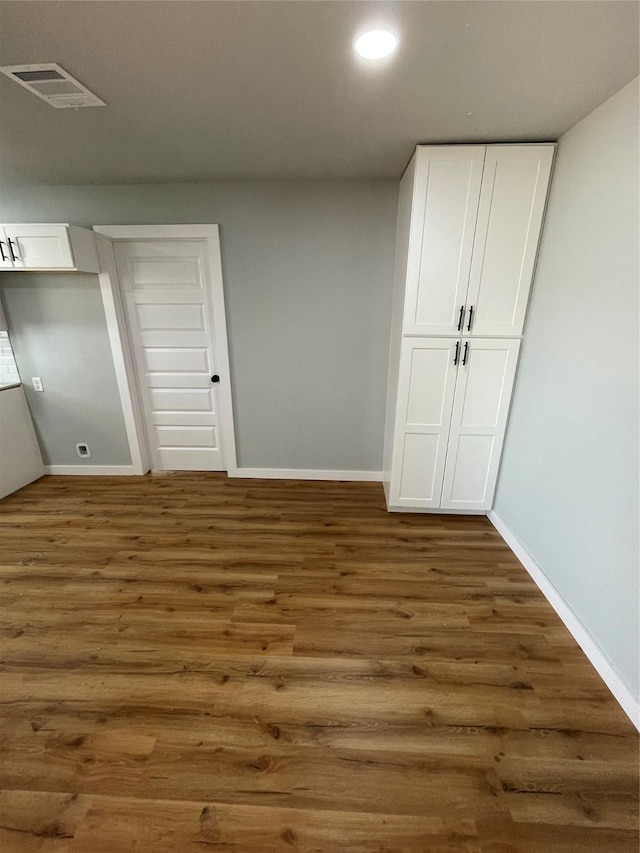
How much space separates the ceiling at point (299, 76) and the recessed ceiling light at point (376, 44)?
0.03 m

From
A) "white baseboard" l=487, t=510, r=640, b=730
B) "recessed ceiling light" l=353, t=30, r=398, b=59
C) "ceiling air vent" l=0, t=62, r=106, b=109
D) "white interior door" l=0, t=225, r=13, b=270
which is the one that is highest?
"ceiling air vent" l=0, t=62, r=106, b=109

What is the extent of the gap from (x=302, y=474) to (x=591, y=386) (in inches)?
89.7

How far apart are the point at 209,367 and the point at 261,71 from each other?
2090mm

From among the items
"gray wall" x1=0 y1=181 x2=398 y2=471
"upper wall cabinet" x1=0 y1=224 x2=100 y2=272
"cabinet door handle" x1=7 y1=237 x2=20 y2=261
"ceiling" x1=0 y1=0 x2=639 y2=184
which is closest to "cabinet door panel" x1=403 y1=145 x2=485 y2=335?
"ceiling" x1=0 y1=0 x2=639 y2=184

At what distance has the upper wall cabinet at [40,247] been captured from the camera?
7.75ft

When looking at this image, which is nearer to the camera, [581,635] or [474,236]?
[581,635]

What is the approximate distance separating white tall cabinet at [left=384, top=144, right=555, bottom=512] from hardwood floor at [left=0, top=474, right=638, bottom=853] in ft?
1.75

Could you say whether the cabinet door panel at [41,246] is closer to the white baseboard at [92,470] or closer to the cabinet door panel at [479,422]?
the white baseboard at [92,470]

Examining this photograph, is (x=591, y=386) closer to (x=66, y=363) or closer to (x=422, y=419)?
(x=422, y=419)

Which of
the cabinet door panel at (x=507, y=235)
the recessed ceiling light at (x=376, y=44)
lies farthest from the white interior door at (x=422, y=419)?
the recessed ceiling light at (x=376, y=44)

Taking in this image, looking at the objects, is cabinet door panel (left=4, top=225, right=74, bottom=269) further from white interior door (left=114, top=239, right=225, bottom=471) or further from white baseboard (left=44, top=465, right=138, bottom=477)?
white baseboard (left=44, top=465, right=138, bottom=477)

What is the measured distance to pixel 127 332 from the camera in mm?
3012

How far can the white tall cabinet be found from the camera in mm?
1998

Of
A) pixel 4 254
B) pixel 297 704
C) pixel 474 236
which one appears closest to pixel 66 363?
pixel 4 254
